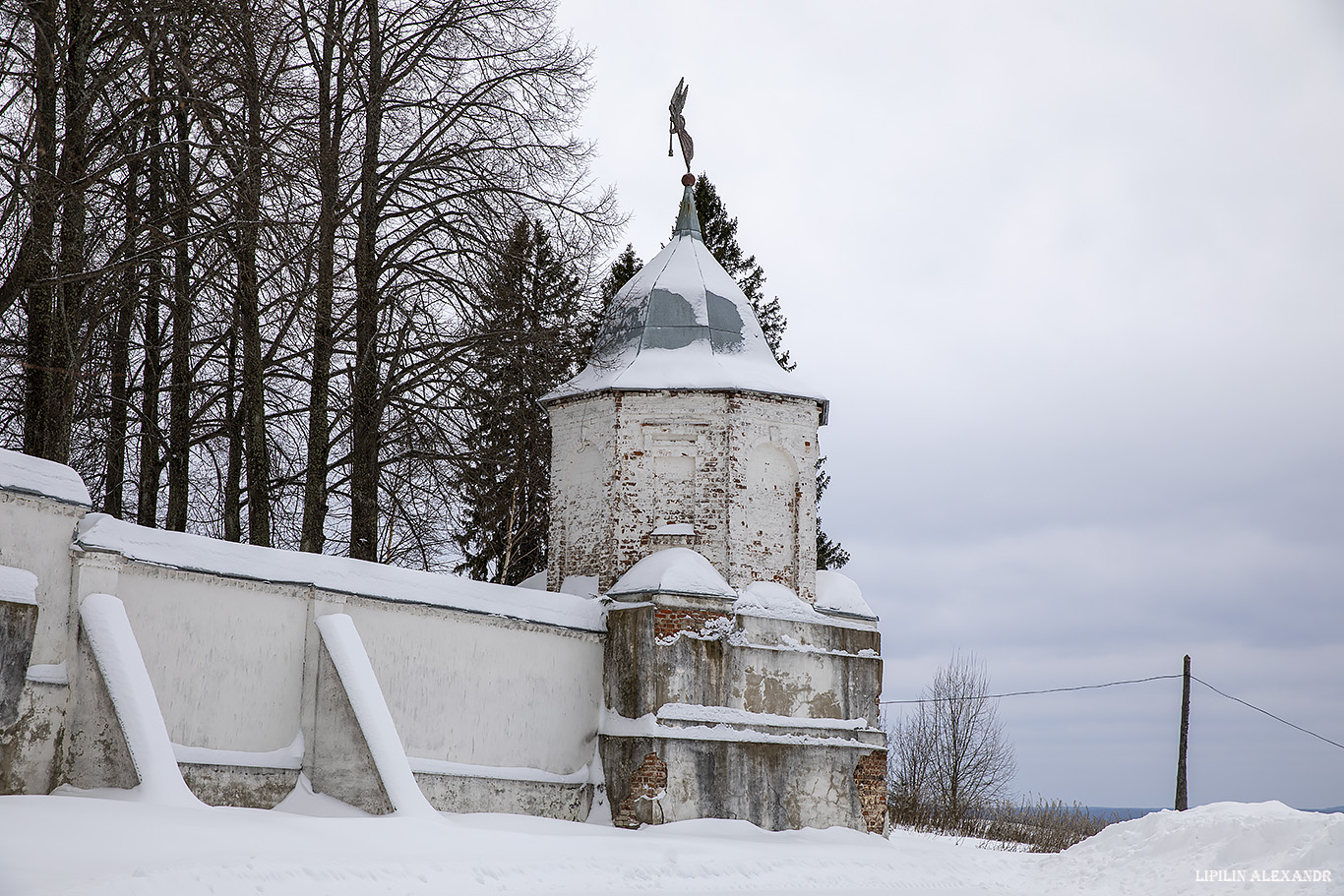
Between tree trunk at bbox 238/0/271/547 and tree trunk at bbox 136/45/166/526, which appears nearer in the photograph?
tree trunk at bbox 238/0/271/547

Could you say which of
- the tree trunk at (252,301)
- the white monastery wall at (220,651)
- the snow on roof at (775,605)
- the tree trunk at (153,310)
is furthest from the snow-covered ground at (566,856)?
the tree trunk at (153,310)

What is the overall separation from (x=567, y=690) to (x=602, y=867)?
382 cm

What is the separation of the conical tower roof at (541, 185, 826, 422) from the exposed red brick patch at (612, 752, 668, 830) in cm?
459

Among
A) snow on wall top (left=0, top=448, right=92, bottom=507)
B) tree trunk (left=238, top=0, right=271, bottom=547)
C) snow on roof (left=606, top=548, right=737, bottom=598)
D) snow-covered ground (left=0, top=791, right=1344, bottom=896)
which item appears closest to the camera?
snow-covered ground (left=0, top=791, right=1344, bottom=896)

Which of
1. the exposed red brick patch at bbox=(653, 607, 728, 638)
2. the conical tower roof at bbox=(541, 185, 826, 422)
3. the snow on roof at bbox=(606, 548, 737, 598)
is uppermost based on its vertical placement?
the conical tower roof at bbox=(541, 185, 826, 422)

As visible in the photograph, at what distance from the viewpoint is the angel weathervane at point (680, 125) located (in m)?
18.6

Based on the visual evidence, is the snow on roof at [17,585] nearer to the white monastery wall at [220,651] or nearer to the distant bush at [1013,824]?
the white monastery wall at [220,651]

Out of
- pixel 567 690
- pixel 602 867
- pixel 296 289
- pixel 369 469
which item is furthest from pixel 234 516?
pixel 602 867

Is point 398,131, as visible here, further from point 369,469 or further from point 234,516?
point 234,516

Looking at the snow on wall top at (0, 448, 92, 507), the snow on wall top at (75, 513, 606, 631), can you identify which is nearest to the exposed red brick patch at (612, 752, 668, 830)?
the snow on wall top at (75, 513, 606, 631)

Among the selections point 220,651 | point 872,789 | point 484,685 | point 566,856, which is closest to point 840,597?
point 872,789

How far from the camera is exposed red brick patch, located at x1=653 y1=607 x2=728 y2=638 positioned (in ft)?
47.6

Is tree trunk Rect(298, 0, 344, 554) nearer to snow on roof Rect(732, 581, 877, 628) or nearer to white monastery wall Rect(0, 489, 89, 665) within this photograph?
white monastery wall Rect(0, 489, 89, 665)

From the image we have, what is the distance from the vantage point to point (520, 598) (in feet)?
46.6
